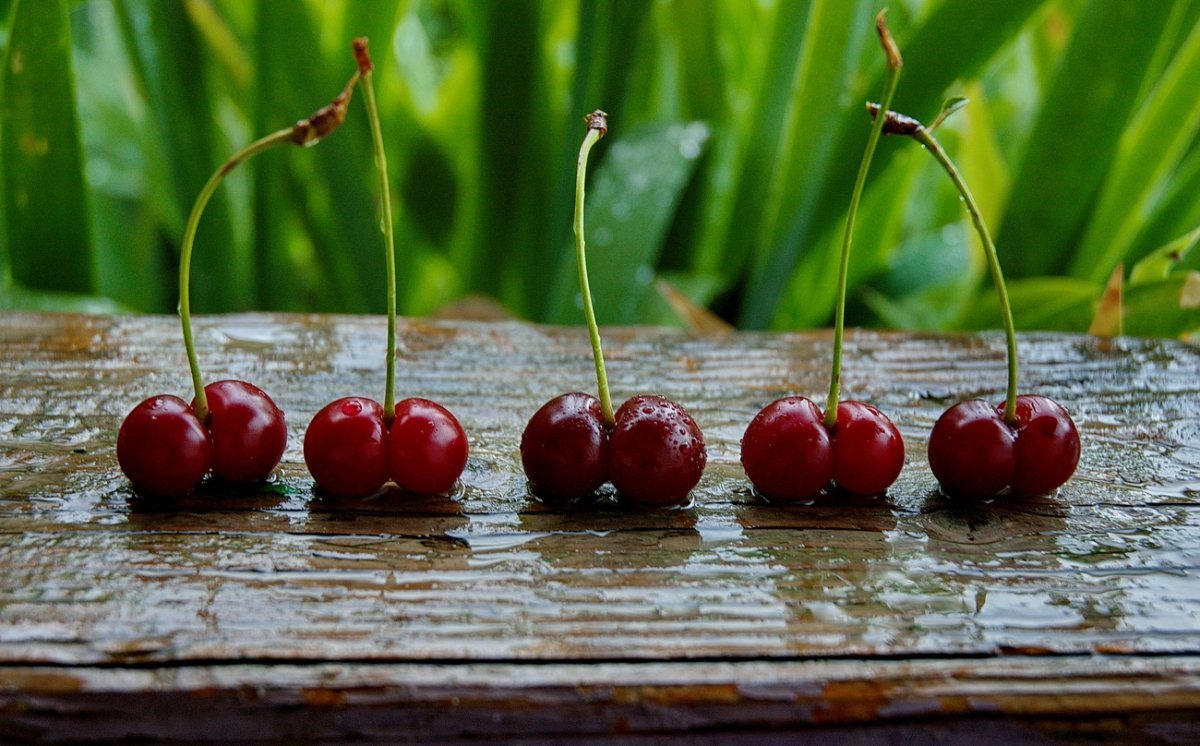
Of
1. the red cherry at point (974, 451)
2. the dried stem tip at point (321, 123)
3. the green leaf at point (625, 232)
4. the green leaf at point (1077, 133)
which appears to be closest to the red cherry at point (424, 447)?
the dried stem tip at point (321, 123)

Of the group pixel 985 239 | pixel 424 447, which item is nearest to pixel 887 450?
pixel 985 239

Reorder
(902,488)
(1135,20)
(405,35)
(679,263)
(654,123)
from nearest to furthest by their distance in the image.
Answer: (902,488) < (1135,20) < (654,123) < (679,263) < (405,35)

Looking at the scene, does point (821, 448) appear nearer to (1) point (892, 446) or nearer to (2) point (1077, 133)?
(1) point (892, 446)

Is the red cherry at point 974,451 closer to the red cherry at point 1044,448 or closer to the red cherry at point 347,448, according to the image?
the red cherry at point 1044,448

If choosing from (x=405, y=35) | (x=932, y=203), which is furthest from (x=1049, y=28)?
(x=405, y=35)

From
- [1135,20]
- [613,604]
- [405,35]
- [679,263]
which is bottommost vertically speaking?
[613,604]

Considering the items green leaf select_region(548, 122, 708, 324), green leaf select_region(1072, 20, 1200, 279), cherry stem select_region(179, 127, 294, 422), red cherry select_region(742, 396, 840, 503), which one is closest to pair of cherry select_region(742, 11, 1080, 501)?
red cherry select_region(742, 396, 840, 503)

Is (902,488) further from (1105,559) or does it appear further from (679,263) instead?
(679,263)
